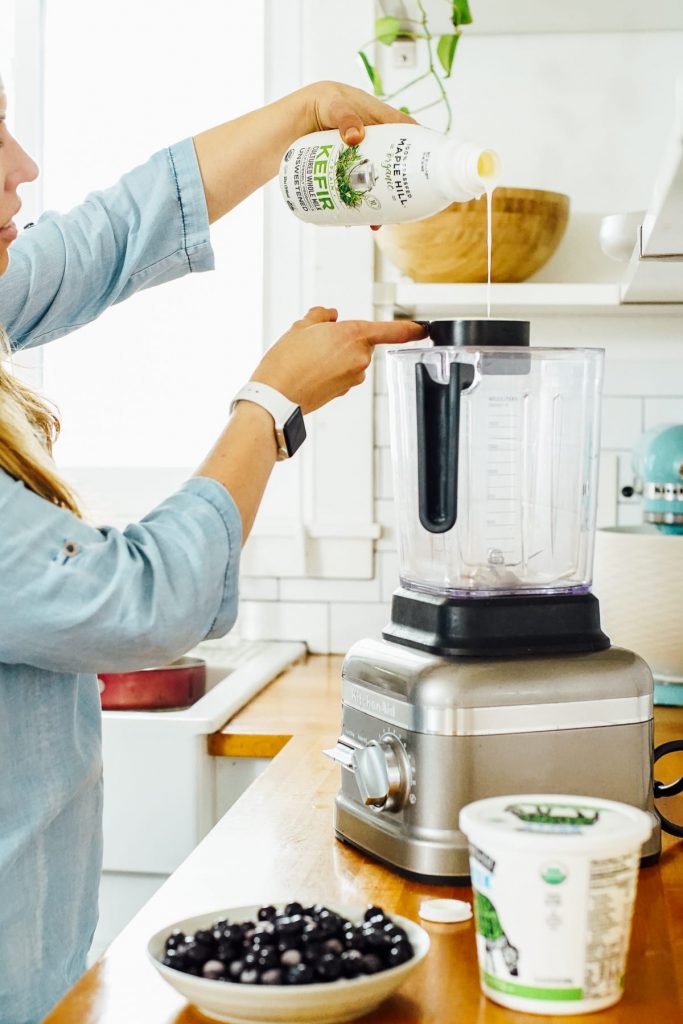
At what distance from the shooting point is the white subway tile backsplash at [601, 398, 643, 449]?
224cm

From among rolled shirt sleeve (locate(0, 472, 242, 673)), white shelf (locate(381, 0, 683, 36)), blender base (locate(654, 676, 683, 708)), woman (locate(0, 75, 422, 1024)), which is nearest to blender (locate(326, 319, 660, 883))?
woman (locate(0, 75, 422, 1024))

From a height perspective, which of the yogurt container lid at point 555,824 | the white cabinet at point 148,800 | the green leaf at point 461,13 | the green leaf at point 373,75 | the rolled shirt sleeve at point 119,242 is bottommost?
the white cabinet at point 148,800

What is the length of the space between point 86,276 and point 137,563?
1.70ft

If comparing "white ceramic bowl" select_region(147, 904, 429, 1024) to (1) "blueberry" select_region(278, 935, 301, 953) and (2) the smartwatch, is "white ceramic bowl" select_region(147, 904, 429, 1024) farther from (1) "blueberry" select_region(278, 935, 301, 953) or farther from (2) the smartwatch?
(2) the smartwatch

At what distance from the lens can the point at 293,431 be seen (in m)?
1.07

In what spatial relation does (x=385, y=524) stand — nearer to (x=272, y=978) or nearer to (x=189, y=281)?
(x=189, y=281)

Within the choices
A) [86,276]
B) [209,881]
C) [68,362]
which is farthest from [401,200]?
[68,362]

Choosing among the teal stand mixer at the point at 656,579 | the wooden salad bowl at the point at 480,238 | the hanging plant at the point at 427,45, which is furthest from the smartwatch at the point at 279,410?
the hanging plant at the point at 427,45

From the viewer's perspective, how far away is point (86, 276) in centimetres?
135

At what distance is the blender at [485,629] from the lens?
1.08 m

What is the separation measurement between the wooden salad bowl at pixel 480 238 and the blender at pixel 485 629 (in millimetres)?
804

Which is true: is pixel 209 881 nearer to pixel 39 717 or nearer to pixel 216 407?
pixel 39 717

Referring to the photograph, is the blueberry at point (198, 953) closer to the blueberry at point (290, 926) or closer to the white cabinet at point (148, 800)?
the blueberry at point (290, 926)

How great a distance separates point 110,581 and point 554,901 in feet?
1.22
